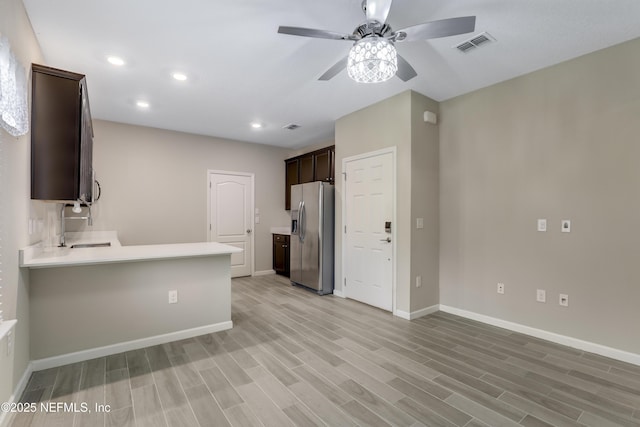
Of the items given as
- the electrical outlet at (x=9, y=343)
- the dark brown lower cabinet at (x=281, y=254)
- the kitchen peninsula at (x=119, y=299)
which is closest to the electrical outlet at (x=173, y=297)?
the kitchen peninsula at (x=119, y=299)

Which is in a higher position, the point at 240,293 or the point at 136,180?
the point at 136,180

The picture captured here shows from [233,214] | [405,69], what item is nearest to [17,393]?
[405,69]

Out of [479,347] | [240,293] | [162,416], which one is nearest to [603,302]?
[479,347]

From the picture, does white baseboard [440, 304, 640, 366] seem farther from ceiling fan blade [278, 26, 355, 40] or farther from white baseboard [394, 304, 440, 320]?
ceiling fan blade [278, 26, 355, 40]

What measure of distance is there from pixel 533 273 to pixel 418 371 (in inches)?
67.8

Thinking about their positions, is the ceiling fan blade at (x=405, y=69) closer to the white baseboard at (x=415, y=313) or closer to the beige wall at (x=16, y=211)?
the beige wall at (x=16, y=211)

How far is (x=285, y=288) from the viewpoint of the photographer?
5090mm

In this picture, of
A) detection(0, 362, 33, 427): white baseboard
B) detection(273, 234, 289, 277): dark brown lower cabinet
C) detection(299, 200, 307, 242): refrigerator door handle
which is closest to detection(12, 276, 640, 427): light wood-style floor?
detection(0, 362, 33, 427): white baseboard

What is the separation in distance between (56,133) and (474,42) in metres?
3.49

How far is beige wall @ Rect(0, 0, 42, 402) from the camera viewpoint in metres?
1.80

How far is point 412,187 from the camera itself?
11.8 ft

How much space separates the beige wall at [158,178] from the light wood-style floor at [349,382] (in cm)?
277

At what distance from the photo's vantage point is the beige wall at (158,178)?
470 centimetres

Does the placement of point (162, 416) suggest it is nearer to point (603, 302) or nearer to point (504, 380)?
point (504, 380)
